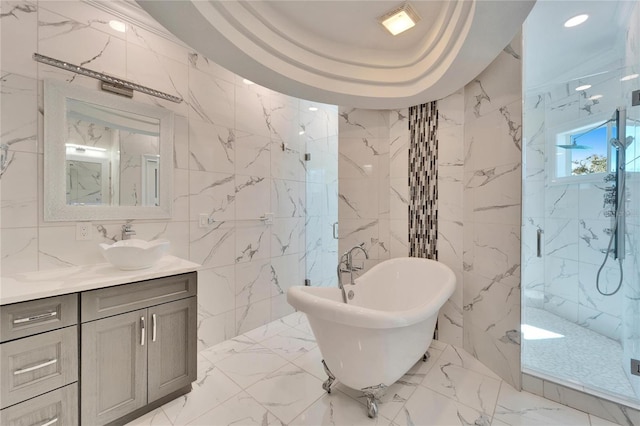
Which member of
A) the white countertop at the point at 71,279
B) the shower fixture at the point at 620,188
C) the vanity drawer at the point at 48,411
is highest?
the shower fixture at the point at 620,188

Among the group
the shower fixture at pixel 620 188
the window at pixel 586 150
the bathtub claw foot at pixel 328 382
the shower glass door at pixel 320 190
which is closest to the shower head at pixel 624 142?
the shower fixture at pixel 620 188

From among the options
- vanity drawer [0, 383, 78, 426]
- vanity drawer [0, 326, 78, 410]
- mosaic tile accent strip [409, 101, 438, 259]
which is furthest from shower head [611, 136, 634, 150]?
vanity drawer [0, 383, 78, 426]

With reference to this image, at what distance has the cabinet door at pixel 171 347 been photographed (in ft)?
5.24

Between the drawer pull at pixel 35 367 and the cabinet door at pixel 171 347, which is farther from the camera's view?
the cabinet door at pixel 171 347

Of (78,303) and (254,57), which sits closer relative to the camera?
(78,303)

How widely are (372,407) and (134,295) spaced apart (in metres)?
1.55

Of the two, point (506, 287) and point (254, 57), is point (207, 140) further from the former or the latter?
point (506, 287)

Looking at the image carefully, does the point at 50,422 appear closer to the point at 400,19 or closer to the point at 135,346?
the point at 135,346

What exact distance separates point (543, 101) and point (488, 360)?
2.80 m

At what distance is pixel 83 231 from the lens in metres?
1.73

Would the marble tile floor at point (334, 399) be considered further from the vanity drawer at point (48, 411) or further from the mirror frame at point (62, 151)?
the mirror frame at point (62, 151)

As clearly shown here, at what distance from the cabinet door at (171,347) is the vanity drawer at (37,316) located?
14.8 inches

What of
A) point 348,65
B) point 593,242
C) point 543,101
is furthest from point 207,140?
point 593,242

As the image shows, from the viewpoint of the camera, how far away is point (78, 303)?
1347mm
